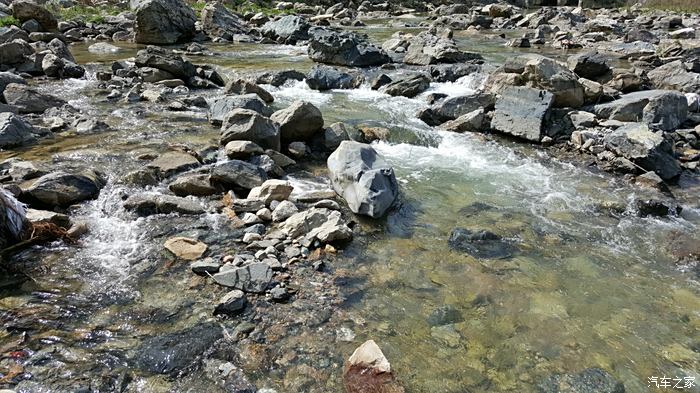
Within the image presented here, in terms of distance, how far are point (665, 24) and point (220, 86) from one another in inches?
1087

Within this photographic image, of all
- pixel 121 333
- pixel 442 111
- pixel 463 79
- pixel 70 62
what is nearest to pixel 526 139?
pixel 442 111

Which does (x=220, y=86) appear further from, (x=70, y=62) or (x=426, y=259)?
(x=426, y=259)

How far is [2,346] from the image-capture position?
386 cm

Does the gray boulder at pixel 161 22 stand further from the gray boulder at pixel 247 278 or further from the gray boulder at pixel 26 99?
the gray boulder at pixel 247 278

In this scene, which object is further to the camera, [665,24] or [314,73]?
[665,24]

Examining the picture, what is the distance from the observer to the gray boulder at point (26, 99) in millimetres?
10008

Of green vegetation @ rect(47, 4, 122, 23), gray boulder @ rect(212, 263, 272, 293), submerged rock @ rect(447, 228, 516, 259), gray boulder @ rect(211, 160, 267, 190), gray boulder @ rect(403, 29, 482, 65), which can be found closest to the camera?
gray boulder @ rect(212, 263, 272, 293)

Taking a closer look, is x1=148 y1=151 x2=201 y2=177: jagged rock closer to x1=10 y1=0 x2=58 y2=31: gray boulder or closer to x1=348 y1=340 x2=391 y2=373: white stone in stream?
x1=348 y1=340 x2=391 y2=373: white stone in stream

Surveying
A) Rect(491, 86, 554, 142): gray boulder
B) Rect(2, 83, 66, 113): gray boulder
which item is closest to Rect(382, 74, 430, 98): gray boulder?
Rect(491, 86, 554, 142): gray boulder

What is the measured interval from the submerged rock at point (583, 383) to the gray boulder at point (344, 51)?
14404 millimetres

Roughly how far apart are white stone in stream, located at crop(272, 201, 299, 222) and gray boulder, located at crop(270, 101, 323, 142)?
278cm

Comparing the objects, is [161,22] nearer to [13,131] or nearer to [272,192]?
[13,131]

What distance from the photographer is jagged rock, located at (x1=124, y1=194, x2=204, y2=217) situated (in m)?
6.29

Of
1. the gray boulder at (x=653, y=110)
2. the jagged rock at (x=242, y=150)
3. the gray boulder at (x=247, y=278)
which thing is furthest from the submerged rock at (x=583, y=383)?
the gray boulder at (x=653, y=110)
